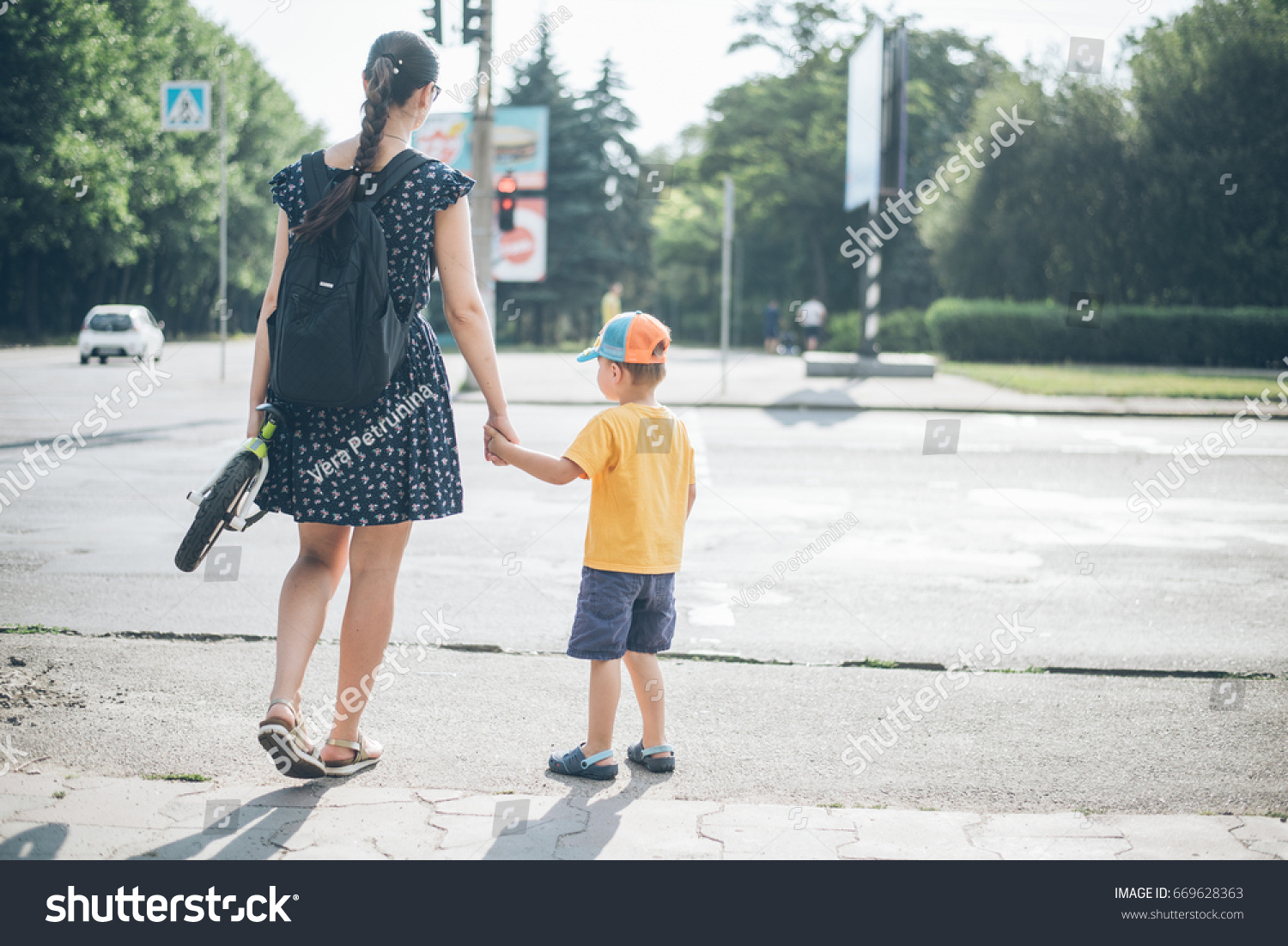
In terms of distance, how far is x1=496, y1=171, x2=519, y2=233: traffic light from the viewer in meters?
18.9

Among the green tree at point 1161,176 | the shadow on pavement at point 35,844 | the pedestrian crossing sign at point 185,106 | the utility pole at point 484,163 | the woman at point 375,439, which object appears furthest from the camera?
the green tree at point 1161,176

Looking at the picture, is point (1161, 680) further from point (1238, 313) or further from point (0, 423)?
point (1238, 313)

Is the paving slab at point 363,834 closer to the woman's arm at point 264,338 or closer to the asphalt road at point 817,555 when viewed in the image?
the woman's arm at point 264,338

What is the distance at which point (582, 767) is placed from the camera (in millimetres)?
3369

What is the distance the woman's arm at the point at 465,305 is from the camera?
319 centimetres

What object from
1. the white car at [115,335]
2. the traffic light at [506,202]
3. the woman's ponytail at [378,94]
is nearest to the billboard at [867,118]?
the traffic light at [506,202]

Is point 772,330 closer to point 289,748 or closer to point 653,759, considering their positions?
point 653,759

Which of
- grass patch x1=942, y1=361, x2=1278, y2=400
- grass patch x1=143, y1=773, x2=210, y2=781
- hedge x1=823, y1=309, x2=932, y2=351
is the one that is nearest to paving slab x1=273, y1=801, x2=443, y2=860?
grass patch x1=143, y1=773, x2=210, y2=781

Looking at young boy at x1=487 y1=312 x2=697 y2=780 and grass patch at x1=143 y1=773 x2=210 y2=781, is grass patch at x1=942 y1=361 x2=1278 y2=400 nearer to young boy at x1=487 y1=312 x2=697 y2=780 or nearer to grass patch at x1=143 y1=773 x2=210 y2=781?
young boy at x1=487 y1=312 x2=697 y2=780

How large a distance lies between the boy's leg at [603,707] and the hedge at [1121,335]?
29.5 m

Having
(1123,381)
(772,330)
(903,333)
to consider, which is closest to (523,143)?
(772,330)

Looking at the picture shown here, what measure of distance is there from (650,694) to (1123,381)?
20.4 meters

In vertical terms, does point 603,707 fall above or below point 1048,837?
above

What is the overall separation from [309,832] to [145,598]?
3.12 meters
